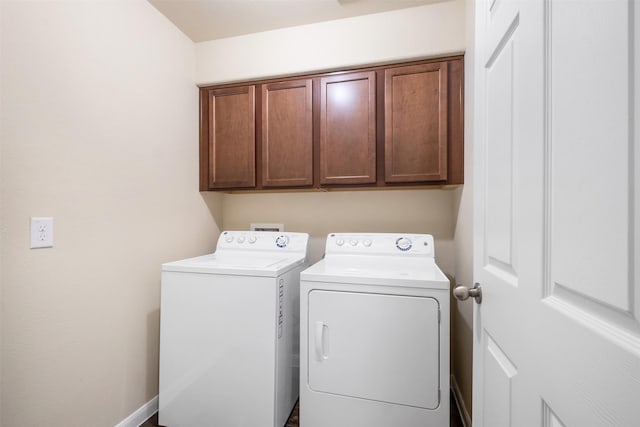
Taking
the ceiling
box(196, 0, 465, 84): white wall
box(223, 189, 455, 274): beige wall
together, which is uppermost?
the ceiling

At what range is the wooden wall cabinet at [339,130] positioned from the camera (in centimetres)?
169

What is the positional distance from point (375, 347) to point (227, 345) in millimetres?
774

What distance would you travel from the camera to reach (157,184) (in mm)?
1741

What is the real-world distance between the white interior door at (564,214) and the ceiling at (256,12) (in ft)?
4.04

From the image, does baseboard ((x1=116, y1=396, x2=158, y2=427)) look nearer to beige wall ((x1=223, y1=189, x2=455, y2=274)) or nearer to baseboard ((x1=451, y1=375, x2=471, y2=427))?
beige wall ((x1=223, y1=189, x2=455, y2=274))

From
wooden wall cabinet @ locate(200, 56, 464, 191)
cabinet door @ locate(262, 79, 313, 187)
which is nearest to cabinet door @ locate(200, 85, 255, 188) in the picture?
wooden wall cabinet @ locate(200, 56, 464, 191)

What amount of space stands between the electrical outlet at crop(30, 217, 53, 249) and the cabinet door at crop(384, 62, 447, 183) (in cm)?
171

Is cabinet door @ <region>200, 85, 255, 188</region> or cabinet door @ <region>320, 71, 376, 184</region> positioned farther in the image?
cabinet door @ <region>200, 85, 255, 188</region>

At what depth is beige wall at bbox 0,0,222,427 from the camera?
1.09 m

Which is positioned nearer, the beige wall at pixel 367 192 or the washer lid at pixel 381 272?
the washer lid at pixel 381 272

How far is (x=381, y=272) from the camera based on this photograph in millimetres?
1497

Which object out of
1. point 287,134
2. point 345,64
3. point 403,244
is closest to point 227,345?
point 403,244

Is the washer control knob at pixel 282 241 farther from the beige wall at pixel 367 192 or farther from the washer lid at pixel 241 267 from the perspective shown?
the beige wall at pixel 367 192

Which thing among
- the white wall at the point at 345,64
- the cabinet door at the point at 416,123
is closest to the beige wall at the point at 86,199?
Result: the white wall at the point at 345,64
